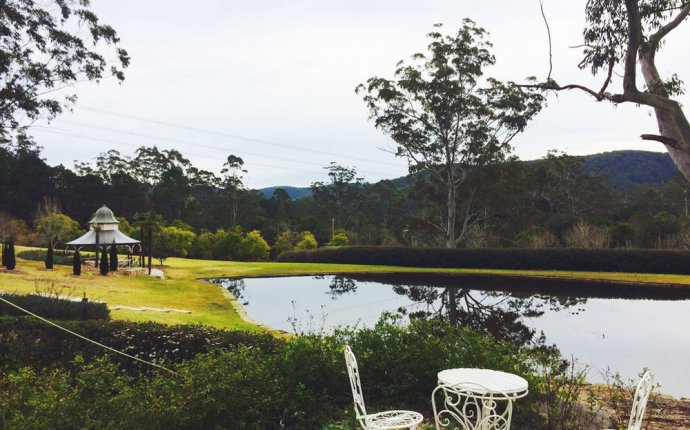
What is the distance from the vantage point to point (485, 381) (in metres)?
3.35

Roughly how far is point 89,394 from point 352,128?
65.6ft

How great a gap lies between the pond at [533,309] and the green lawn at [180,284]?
94 centimetres

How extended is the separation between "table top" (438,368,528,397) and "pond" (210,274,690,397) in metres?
2.53

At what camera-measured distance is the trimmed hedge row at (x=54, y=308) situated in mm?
7250

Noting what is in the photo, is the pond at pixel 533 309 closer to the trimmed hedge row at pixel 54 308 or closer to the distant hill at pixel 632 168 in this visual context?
the trimmed hedge row at pixel 54 308

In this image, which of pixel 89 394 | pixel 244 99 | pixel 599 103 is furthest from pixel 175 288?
pixel 599 103

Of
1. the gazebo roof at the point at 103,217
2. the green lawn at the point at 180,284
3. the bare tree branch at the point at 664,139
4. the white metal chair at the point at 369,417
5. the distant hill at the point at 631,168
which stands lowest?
the green lawn at the point at 180,284

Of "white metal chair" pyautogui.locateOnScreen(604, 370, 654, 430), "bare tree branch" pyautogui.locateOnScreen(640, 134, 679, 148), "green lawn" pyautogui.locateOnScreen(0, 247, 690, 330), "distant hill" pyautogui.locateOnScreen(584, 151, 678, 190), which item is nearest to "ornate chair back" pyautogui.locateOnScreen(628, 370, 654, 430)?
"white metal chair" pyautogui.locateOnScreen(604, 370, 654, 430)

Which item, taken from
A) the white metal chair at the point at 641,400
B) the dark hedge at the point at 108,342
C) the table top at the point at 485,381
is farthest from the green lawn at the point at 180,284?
the white metal chair at the point at 641,400

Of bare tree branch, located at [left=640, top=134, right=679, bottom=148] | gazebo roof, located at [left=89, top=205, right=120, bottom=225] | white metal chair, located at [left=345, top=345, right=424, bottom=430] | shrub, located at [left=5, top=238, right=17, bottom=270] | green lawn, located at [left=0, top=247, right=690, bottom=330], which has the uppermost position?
bare tree branch, located at [left=640, top=134, right=679, bottom=148]

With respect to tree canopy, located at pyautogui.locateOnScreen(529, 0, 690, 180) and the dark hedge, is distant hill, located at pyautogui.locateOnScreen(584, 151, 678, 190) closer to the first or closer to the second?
tree canopy, located at pyautogui.locateOnScreen(529, 0, 690, 180)

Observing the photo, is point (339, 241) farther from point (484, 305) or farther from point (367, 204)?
point (484, 305)

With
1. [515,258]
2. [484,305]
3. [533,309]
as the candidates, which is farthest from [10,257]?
[515,258]

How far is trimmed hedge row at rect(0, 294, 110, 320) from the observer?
285 inches
